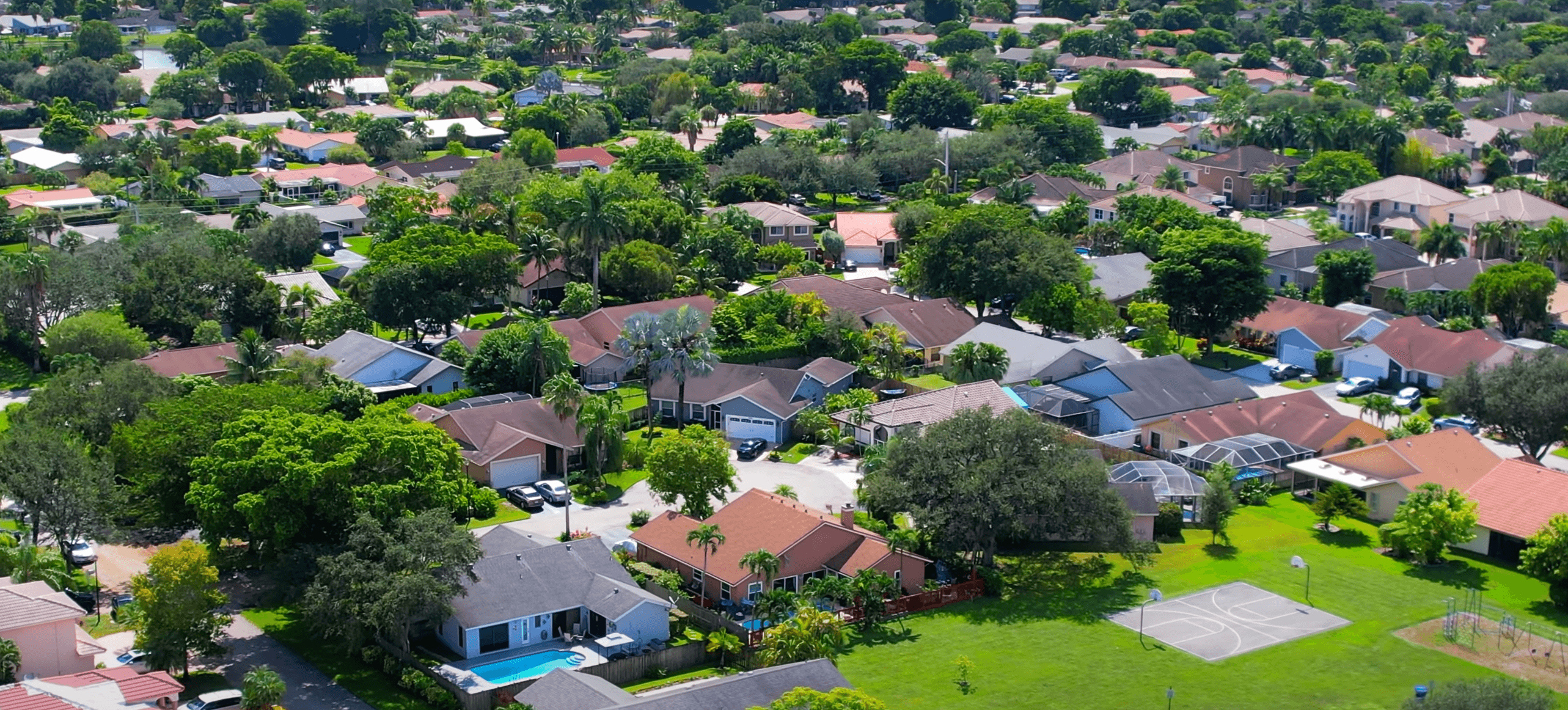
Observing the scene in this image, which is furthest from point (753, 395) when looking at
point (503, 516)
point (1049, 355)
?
point (1049, 355)

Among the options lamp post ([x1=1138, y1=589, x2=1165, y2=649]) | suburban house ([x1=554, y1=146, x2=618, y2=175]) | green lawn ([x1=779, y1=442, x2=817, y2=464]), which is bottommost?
suburban house ([x1=554, y1=146, x2=618, y2=175])

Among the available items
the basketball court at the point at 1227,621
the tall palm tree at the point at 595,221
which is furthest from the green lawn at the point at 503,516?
the tall palm tree at the point at 595,221

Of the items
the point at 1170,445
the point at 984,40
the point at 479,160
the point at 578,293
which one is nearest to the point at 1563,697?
the point at 1170,445

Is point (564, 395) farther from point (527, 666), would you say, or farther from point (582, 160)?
point (582, 160)

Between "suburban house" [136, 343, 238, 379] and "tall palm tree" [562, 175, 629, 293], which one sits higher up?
"tall palm tree" [562, 175, 629, 293]

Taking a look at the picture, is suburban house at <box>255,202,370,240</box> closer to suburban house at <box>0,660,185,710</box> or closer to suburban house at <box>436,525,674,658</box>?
suburban house at <box>436,525,674,658</box>

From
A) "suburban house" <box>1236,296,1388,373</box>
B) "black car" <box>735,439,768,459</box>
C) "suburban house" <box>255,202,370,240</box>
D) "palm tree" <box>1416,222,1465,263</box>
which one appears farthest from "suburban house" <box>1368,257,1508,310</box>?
"suburban house" <box>255,202,370,240</box>
